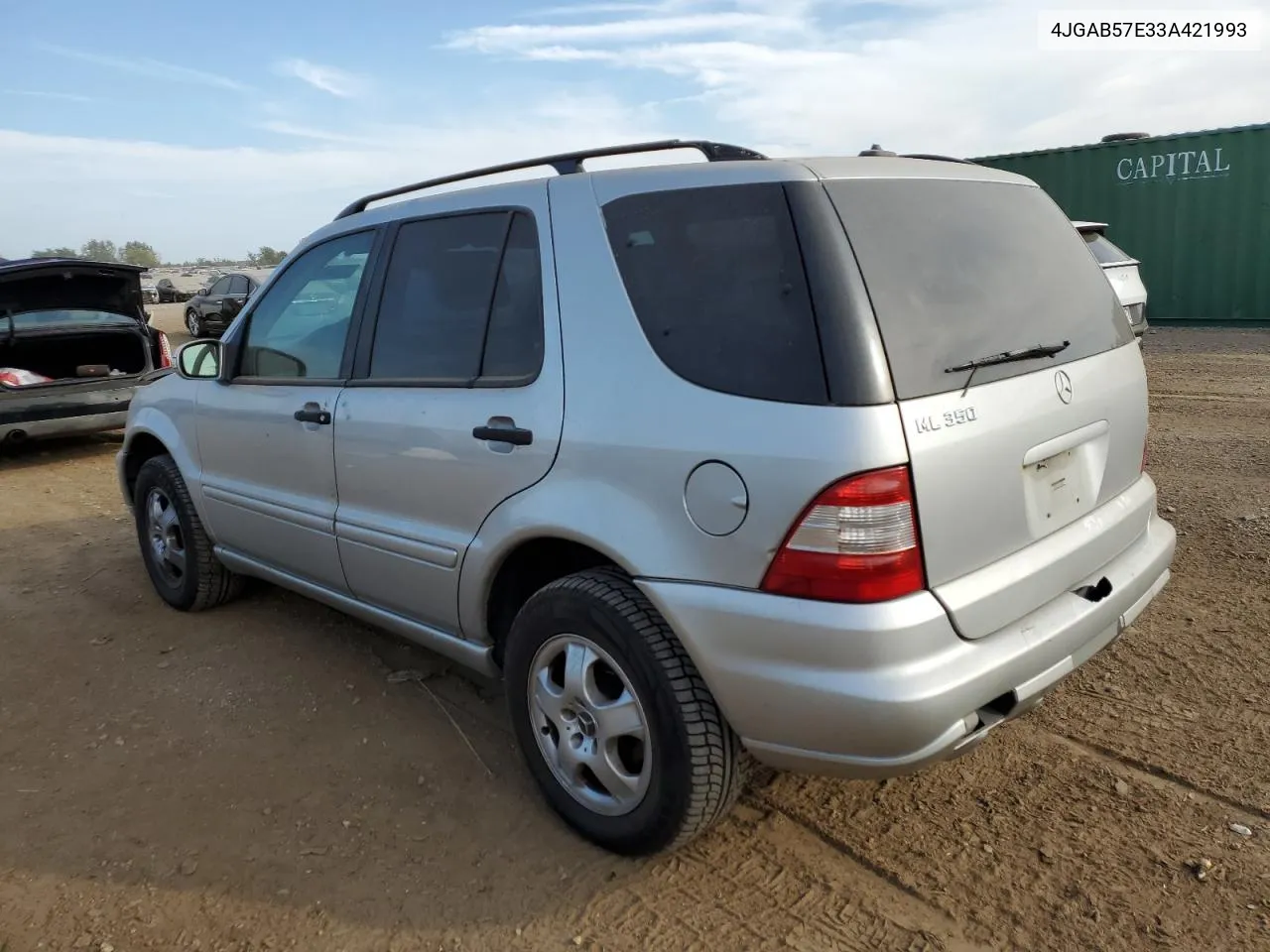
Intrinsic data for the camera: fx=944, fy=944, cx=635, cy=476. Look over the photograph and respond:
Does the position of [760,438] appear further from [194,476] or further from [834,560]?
[194,476]

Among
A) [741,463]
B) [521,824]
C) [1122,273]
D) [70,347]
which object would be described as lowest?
[521,824]

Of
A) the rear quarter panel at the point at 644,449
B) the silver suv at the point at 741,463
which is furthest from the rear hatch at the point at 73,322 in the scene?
the rear quarter panel at the point at 644,449

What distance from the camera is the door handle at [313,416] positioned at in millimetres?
3391

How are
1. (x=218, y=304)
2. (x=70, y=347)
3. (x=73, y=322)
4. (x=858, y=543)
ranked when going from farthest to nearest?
(x=218, y=304) → (x=70, y=347) → (x=73, y=322) → (x=858, y=543)

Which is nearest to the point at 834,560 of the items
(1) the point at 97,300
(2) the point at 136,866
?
(2) the point at 136,866

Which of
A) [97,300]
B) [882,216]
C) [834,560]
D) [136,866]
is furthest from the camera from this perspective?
[97,300]

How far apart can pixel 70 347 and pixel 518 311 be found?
778 centimetres

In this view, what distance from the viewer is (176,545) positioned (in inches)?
180

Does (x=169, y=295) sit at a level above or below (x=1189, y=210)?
below

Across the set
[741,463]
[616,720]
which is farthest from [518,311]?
[616,720]

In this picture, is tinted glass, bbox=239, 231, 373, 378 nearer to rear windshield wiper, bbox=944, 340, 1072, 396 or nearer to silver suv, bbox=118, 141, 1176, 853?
silver suv, bbox=118, 141, 1176, 853

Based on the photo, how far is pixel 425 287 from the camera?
3150mm

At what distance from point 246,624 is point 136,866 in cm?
185

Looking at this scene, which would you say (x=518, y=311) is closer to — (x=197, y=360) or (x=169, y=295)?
(x=197, y=360)
